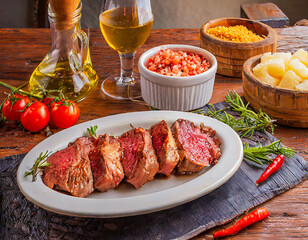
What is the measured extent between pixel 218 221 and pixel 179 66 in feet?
3.36

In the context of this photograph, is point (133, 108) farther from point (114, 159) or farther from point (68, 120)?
point (114, 159)

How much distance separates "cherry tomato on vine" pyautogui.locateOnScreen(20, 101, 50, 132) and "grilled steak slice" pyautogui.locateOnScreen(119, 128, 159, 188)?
54cm

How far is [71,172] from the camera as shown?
164 centimetres

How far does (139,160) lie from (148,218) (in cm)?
24

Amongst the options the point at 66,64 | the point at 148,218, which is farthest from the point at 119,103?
the point at 148,218

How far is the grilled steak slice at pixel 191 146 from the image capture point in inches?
69.0

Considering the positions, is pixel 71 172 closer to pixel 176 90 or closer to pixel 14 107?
pixel 14 107

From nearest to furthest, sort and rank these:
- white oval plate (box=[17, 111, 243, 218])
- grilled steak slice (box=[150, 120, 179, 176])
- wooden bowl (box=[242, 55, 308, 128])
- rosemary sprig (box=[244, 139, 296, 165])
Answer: white oval plate (box=[17, 111, 243, 218]), grilled steak slice (box=[150, 120, 179, 176]), rosemary sprig (box=[244, 139, 296, 165]), wooden bowl (box=[242, 55, 308, 128])

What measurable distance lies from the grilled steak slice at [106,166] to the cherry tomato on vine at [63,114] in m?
0.45

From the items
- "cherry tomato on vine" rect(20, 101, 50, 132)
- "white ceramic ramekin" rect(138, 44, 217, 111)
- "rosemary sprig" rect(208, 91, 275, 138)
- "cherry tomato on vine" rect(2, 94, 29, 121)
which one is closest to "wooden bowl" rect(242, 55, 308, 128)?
"rosemary sprig" rect(208, 91, 275, 138)

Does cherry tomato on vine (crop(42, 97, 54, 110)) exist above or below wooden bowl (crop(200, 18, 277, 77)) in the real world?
below

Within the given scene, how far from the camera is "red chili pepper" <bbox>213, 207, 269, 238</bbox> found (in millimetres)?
1562

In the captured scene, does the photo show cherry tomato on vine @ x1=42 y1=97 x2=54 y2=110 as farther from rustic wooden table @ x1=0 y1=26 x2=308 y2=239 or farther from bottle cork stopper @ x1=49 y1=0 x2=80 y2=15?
bottle cork stopper @ x1=49 y1=0 x2=80 y2=15

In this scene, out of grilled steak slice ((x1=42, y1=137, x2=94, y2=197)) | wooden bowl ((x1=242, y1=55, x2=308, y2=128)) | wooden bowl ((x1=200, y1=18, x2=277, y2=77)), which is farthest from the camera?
wooden bowl ((x1=200, y1=18, x2=277, y2=77))
